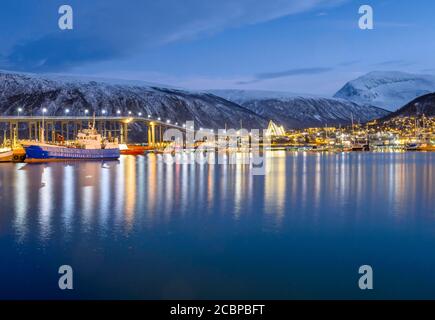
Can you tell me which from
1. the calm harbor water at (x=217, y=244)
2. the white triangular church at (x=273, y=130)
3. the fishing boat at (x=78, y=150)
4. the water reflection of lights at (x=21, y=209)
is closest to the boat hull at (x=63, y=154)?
the fishing boat at (x=78, y=150)

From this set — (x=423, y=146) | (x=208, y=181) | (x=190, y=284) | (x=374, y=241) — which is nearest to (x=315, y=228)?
(x=374, y=241)

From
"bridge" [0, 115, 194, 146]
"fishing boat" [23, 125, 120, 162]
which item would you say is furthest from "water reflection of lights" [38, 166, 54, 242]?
"bridge" [0, 115, 194, 146]

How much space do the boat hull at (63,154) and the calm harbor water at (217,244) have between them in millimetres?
38205

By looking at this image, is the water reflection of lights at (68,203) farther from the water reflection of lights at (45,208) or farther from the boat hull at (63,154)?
the boat hull at (63,154)

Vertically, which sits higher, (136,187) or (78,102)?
(78,102)

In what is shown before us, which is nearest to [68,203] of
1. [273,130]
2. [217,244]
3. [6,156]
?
[217,244]

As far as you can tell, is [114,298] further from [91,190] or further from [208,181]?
[208,181]

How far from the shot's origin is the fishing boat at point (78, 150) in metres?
62.7

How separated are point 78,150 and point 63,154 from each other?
8.56 feet

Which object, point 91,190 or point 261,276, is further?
point 91,190

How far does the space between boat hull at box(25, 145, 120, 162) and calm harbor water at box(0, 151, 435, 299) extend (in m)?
38.2

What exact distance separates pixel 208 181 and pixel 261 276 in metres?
24.3

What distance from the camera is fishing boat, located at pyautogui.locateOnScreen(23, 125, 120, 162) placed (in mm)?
62719

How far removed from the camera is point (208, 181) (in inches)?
1369
